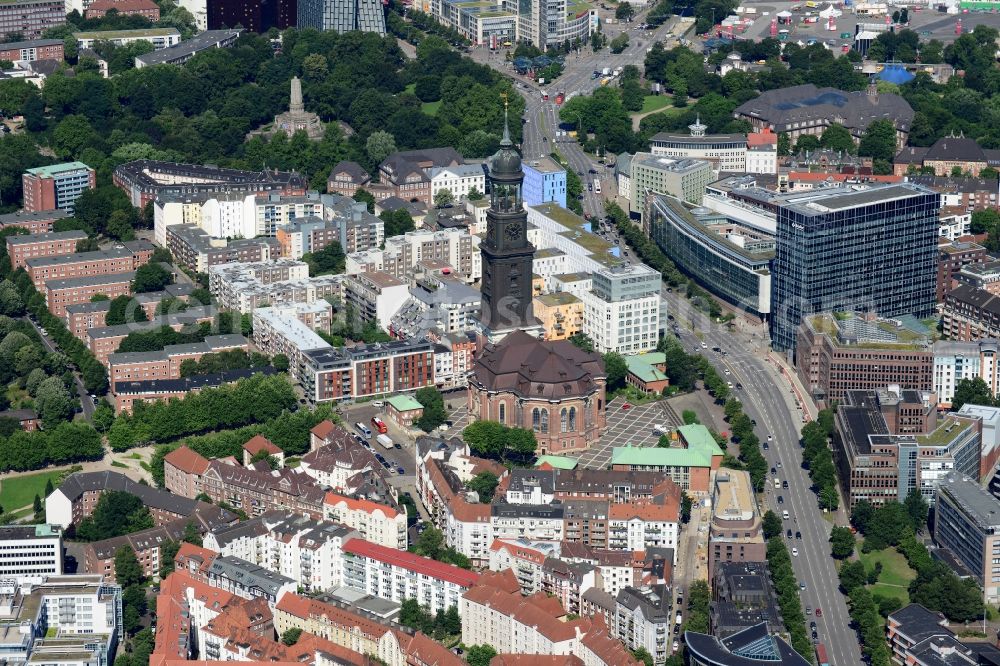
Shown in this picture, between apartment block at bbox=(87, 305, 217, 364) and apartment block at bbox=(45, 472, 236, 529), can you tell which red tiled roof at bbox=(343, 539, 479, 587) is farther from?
apartment block at bbox=(87, 305, 217, 364)

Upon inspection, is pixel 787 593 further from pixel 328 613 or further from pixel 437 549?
pixel 328 613

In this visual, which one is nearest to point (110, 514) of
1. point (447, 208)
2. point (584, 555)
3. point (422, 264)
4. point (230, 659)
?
point (230, 659)

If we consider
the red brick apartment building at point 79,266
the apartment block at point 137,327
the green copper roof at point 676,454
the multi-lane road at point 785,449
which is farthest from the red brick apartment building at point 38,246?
the green copper roof at point 676,454

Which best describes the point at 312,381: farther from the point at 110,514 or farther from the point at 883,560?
the point at 883,560

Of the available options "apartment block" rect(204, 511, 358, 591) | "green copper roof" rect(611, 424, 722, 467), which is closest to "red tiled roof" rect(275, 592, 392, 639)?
"apartment block" rect(204, 511, 358, 591)

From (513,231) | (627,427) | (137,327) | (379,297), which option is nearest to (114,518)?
(137,327)

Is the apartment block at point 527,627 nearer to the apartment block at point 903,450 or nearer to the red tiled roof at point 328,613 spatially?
the red tiled roof at point 328,613
